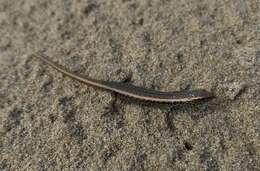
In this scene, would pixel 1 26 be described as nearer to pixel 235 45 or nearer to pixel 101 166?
pixel 101 166

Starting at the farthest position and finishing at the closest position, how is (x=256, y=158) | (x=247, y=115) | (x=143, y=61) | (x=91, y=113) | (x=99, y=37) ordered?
1. (x=99, y=37)
2. (x=143, y=61)
3. (x=91, y=113)
4. (x=247, y=115)
5. (x=256, y=158)

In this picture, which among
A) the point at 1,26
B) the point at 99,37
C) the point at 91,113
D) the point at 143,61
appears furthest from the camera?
the point at 1,26

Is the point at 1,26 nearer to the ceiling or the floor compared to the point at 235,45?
nearer to the floor

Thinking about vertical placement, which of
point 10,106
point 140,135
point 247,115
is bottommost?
point 10,106

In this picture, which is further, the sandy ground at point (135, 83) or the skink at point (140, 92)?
the skink at point (140, 92)

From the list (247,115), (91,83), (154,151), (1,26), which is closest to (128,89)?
(91,83)

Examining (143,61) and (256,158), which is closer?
(256,158)

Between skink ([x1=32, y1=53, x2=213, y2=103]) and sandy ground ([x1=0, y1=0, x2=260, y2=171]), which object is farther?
skink ([x1=32, y1=53, x2=213, y2=103])

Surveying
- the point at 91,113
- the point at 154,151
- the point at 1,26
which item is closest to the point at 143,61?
the point at 91,113
